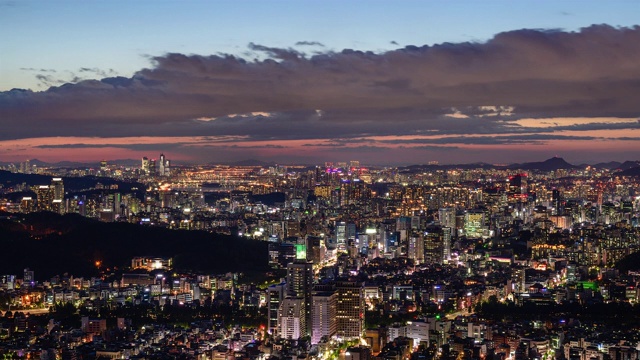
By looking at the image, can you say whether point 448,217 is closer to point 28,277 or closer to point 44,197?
point 44,197

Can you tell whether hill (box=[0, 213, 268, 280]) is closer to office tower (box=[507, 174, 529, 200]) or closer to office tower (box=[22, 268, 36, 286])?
office tower (box=[22, 268, 36, 286])

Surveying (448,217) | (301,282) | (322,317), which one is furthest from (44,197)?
(322,317)

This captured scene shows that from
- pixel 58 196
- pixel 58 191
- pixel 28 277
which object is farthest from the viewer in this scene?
pixel 58 191

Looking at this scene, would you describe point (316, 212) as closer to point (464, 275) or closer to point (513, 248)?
point (513, 248)

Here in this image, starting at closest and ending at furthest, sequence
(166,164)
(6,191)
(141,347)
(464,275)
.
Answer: (141,347)
(464,275)
(6,191)
(166,164)

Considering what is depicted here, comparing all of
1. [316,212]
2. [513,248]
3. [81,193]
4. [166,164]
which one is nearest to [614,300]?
[513,248]

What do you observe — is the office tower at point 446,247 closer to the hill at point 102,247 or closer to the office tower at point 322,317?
the hill at point 102,247
